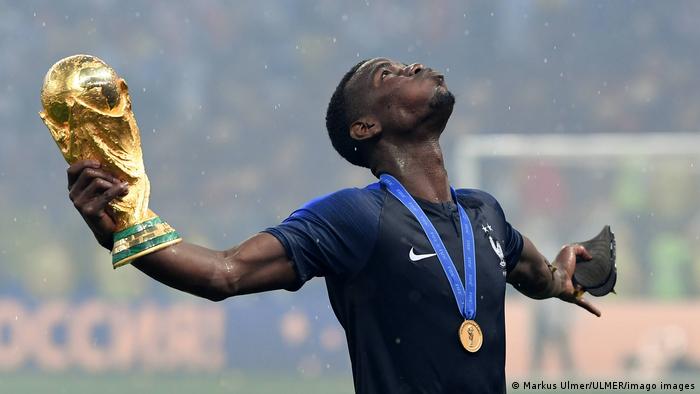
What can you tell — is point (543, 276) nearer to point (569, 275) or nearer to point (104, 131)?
point (569, 275)

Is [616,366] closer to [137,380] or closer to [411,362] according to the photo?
[137,380]

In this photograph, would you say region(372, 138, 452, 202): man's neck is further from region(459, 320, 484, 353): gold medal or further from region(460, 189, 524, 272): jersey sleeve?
region(459, 320, 484, 353): gold medal

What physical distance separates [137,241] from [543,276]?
A: 1.66 metres

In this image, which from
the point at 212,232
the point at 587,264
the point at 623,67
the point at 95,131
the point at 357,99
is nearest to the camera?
the point at 95,131

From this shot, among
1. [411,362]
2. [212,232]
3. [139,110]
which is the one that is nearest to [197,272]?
[411,362]

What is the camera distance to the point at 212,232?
1512cm

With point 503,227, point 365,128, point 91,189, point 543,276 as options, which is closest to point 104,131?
point 91,189

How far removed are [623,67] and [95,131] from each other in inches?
563

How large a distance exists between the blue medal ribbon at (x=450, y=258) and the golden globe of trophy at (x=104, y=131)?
80 cm

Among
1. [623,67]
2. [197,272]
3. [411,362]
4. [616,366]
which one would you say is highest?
[623,67]

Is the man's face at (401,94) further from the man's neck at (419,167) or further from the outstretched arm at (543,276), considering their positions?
the outstretched arm at (543,276)

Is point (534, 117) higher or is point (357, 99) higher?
point (534, 117)

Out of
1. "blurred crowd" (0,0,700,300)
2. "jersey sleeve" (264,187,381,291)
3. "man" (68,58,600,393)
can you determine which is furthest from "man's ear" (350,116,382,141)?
"blurred crowd" (0,0,700,300)

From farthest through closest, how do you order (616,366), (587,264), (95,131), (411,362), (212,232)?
1. (212,232)
2. (616,366)
3. (587,264)
4. (411,362)
5. (95,131)
